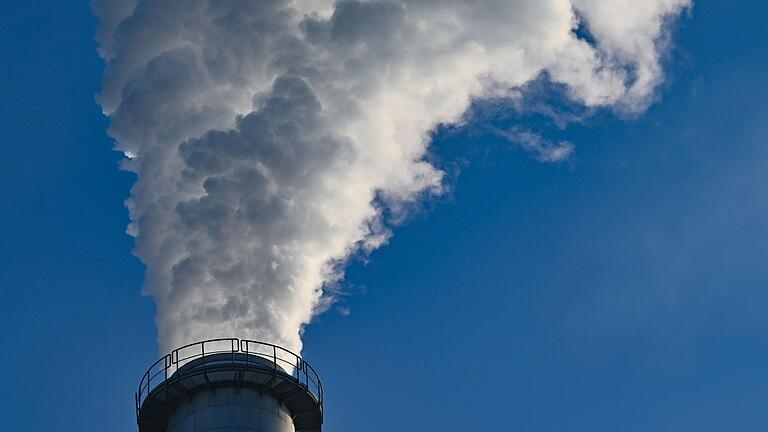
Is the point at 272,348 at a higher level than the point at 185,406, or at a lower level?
higher

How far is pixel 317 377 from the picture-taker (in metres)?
30.5

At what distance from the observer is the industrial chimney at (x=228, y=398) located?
28062 millimetres

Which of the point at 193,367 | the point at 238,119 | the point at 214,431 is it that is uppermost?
the point at 238,119

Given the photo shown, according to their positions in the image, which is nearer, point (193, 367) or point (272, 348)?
point (193, 367)

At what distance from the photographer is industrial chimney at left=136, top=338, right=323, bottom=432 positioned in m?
28.1

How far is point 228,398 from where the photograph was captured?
28.3 meters

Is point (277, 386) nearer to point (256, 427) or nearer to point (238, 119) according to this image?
point (256, 427)

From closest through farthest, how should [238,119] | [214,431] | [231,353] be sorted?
[214,431] → [231,353] → [238,119]

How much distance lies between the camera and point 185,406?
28625 millimetres

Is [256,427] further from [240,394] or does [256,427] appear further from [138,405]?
[138,405]

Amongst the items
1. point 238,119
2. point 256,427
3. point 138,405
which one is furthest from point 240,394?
point 238,119

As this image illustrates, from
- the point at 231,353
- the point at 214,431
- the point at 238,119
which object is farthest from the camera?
the point at 238,119

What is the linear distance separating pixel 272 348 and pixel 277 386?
7.77 ft

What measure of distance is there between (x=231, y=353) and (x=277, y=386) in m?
1.50
